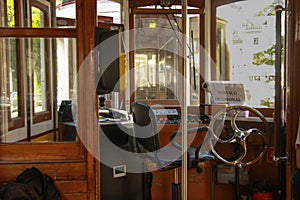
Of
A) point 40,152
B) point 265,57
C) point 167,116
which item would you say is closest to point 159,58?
point 167,116

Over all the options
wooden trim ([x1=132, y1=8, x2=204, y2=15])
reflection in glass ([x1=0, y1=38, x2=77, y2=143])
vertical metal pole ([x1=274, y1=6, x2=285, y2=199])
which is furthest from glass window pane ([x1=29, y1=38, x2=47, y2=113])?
wooden trim ([x1=132, y1=8, x2=204, y2=15])

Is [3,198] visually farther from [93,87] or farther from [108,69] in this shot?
[108,69]

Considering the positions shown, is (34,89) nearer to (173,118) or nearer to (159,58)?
(173,118)

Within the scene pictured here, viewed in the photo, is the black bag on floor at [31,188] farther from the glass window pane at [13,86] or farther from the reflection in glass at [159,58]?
the reflection in glass at [159,58]

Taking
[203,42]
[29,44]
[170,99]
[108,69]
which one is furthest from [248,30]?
[29,44]

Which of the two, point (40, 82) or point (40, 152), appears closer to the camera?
point (40, 152)

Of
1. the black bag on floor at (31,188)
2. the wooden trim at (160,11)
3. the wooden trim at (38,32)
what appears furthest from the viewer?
the wooden trim at (160,11)

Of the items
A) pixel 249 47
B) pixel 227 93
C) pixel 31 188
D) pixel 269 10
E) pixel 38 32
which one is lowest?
pixel 31 188

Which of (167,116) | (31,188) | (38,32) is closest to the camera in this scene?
(31,188)

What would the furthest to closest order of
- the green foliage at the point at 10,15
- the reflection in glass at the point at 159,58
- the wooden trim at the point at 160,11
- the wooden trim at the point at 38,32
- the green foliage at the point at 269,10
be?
the reflection in glass at the point at 159,58 → the wooden trim at the point at 160,11 → the green foliage at the point at 269,10 → the green foliage at the point at 10,15 → the wooden trim at the point at 38,32

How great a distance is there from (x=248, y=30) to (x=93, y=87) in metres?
2.02

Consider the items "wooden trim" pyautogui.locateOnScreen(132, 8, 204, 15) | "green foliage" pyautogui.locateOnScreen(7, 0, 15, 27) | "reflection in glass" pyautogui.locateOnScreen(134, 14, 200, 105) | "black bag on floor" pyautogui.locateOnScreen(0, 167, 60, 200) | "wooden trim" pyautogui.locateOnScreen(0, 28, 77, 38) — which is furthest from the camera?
"reflection in glass" pyautogui.locateOnScreen(134, 14, 200, 105)

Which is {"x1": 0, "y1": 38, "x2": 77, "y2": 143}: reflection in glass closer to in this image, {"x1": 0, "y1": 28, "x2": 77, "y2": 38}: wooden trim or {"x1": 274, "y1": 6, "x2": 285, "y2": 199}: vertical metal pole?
{"x1": 0, "y1": 28, "x2": 77, "y2": 38}: wooden trim

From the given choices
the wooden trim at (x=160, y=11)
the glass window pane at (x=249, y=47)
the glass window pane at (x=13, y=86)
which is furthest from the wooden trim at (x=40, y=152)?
the glass window pane at (x=249, y=47)
